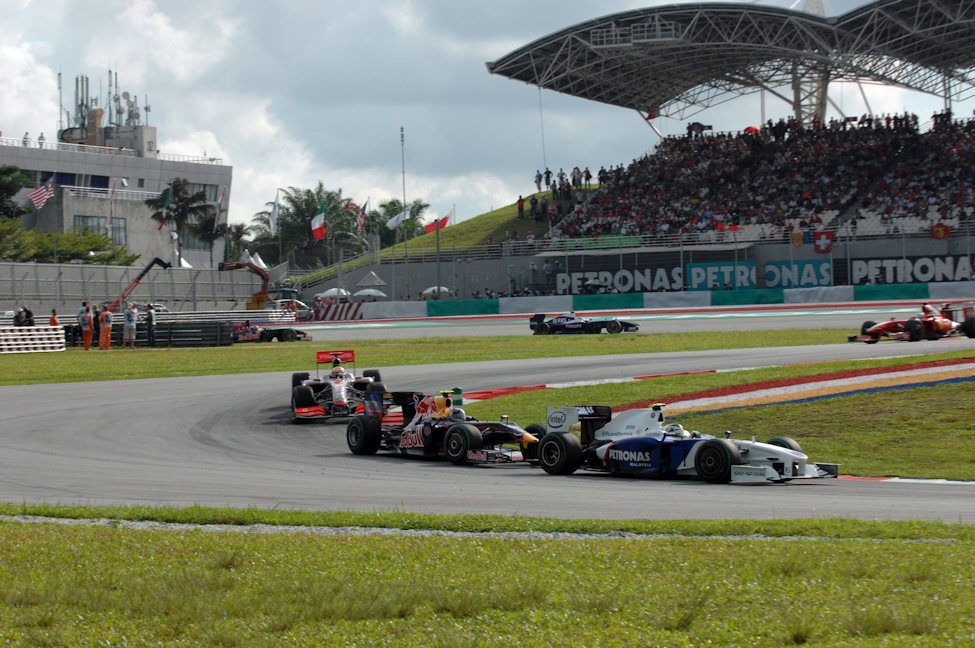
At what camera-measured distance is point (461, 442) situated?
1331 cm

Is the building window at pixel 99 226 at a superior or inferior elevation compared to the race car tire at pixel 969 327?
superior

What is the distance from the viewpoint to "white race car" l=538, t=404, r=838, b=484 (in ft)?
35.5

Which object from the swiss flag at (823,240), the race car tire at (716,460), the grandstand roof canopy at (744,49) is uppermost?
the grandstand roof canopy at (744,49)

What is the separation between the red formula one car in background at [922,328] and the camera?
1098 inches

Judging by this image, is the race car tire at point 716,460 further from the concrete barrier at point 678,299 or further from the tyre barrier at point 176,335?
the concrete barrier at point 678,299

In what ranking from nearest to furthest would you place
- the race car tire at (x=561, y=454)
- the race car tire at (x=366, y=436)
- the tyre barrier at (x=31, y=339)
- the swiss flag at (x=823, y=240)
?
the race car tire at (x=561, y=454)
the race car tire at (x=366, y=436)
the tyre barrier at (x=31, y=339)
the swiss flag at (x=823, y=240)

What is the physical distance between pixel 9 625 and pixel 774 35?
5869 centimetres

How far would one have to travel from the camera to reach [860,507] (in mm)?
8867

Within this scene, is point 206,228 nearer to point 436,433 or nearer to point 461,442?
point 436,433

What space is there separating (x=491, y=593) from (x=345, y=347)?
3106 centimetres

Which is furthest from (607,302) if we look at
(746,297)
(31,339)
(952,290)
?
(31,339)

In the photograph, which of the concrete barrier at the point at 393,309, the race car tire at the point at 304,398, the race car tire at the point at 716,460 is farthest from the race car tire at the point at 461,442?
the concrete barrier at the point at 393,309

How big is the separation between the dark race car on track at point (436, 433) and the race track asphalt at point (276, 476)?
0.77 feet

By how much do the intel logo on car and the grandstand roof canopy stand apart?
47482 mm
